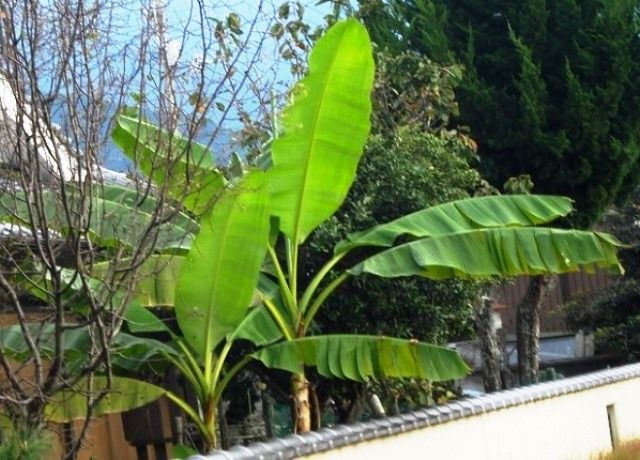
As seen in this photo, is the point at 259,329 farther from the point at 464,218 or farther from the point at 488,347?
the point at 488,347

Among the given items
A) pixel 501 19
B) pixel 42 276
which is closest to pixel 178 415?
pixel 42 276

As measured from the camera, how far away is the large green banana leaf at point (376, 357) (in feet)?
37.8

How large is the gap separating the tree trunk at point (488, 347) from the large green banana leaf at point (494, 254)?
464 cm

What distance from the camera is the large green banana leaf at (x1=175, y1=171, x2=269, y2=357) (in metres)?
11.1

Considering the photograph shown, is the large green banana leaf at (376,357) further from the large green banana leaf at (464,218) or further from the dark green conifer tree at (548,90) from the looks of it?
the dark green conifer tree at (548,90)

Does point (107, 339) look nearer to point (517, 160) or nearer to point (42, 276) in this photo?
point (42, 276)

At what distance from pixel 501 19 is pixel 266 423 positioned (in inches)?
274

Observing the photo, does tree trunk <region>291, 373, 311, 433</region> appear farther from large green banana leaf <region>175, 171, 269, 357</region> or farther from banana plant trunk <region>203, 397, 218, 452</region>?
large green banana leaf <region>175, 171, 269, 357</region>

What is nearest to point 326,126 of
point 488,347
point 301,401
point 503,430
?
point 301,401

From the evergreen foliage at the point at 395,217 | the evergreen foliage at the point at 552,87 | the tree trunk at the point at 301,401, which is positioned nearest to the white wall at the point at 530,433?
the tree trunk at the point at 301,401

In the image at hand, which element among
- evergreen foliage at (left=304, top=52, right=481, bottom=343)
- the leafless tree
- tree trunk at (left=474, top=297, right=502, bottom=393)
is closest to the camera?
the leafless tree

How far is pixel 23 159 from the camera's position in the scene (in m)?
9.06

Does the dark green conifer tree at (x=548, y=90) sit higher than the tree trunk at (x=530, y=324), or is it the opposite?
the dark green conifer tree at (x=548, y=90)

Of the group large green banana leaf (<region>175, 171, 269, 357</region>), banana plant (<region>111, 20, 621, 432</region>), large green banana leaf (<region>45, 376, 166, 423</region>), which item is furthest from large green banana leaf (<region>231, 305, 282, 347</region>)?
large green banana leaf (<region>45, 376, 166, 423</region>)
